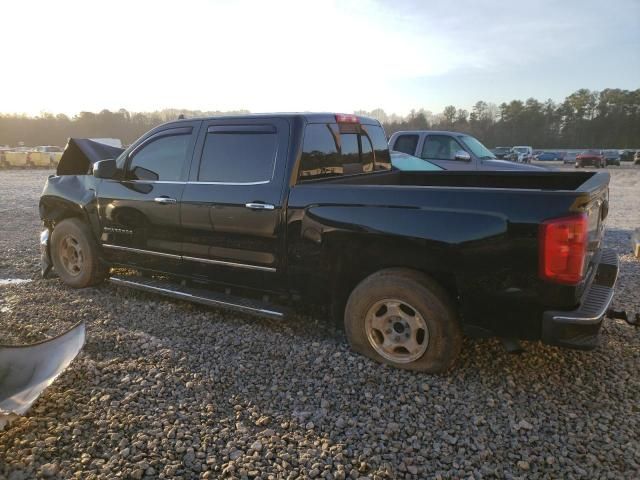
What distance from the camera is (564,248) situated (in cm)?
288

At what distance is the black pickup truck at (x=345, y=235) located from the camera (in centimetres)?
301

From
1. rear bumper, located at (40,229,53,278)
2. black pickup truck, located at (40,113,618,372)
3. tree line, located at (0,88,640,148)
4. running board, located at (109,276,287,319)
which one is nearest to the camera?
black pickup truck, located at (40,113,618,372)

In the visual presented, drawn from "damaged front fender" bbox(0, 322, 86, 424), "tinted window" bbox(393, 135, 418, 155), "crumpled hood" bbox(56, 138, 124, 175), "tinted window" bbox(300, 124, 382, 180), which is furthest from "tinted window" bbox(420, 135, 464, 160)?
"damaged front fender" bbox(0, 322, 86, 424)

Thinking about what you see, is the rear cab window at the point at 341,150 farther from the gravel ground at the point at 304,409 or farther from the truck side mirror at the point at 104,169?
the truck side mirror at the point at 104,169

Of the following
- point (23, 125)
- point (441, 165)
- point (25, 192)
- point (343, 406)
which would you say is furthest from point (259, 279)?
point (23, 125)

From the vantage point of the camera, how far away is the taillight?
14.8 feet

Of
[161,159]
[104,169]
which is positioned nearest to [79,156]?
[104,169]

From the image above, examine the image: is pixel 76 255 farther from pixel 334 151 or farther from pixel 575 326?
pixel 575 326

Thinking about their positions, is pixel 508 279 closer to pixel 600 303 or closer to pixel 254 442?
pixel 600 303

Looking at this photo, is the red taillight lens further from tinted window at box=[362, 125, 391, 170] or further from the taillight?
tinted window at box=[362, 125, 391, 170]

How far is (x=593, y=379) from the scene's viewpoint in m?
3.44

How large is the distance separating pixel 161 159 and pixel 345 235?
2.32 m

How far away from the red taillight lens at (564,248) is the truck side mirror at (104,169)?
4181 mm

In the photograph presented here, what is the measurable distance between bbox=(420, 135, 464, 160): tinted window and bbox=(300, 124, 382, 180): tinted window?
5.69m
